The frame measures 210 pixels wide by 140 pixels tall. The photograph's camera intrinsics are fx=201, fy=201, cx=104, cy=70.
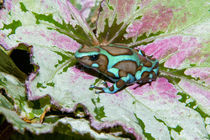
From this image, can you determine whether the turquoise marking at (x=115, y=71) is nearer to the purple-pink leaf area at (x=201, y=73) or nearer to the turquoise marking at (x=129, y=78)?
the turquoise marking at (x=129, y=78)

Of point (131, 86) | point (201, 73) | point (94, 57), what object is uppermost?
point (94, 57)

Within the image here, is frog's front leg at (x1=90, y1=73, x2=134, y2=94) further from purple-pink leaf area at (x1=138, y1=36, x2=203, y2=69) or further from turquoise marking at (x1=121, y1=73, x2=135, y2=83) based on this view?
purple-pink leaf area at (x1=138, y1=36, x2=203, y2=69)

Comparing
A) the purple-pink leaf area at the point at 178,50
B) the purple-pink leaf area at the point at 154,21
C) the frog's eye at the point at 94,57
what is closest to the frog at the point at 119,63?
the frog's eye at the point at 94,57

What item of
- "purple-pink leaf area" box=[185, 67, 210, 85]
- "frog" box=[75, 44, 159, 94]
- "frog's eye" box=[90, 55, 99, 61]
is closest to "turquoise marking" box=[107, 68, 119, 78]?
"frog" box=[75, 44, 159, 94]

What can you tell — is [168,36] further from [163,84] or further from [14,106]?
[14,106]

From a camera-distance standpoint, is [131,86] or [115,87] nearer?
[115,87]

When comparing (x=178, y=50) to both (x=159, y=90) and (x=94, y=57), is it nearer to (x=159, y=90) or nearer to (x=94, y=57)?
(x=159, y=90)

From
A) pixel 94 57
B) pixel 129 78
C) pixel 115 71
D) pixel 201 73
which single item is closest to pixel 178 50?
pixel 201 73
